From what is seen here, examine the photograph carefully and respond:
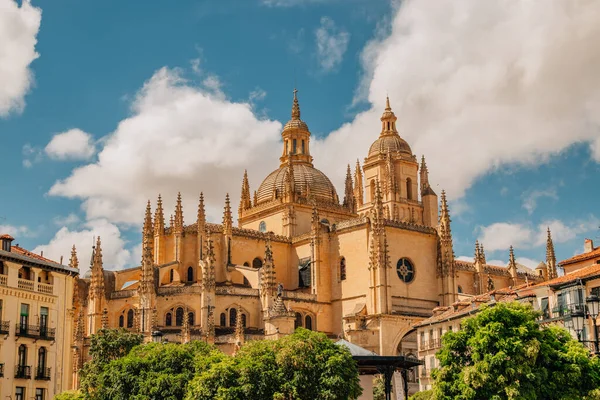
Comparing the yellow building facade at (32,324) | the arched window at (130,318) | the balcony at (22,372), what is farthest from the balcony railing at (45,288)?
the arched window at (130,318)

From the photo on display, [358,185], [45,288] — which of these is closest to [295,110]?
[358,185]

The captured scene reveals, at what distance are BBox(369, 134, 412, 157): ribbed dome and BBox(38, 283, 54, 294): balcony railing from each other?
52.9 m

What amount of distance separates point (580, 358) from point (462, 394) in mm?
5284

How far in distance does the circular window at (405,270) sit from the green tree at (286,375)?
3231 centimetres

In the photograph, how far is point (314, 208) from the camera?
246 feet

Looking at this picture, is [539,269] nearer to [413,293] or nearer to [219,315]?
[413,293]

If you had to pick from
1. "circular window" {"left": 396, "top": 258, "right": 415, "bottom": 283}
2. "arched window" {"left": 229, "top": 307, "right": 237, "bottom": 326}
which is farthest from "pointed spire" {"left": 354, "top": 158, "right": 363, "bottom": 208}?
"arched window" {"left": 229, "top": 307, "right": 237, "bottom": 326}

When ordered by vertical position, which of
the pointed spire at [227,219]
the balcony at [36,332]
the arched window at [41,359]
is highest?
the pointed spire at [227,219]

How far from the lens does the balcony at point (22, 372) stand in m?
42.1

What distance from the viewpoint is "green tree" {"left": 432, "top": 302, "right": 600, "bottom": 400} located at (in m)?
36.9

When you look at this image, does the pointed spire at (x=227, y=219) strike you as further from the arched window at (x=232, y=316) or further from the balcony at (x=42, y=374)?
the balcony at (x=42, y=374)

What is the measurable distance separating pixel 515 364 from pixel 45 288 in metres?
23.6

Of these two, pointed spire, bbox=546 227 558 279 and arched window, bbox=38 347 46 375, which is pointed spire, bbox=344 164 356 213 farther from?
arched window, bbox=38 347 46 375

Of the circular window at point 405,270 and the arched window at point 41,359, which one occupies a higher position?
the circular window at point 405,270
